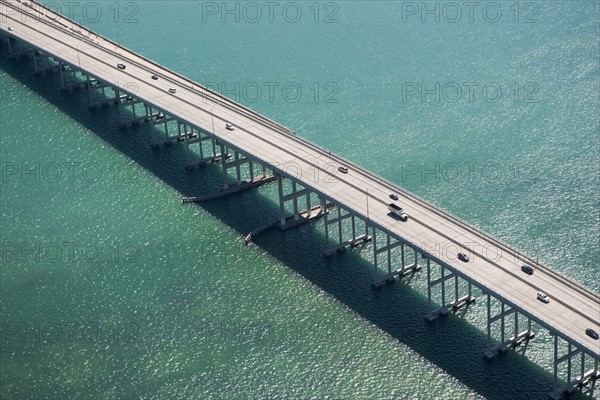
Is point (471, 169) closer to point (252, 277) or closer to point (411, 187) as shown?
point (411, 187)

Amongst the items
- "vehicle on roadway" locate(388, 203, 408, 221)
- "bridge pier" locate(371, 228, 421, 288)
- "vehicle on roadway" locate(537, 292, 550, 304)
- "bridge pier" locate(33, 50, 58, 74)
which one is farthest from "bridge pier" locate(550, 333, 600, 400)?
"bridge pier" locate(33, 50, 58, 74)

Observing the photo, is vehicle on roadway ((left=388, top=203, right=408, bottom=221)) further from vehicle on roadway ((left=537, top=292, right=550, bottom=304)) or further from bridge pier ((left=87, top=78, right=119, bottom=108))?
bridge pier ((left=87, top=78, right=119, bottom=108))

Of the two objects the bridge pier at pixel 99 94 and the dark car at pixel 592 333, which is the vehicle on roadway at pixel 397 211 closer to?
the dark car at pixel 592 333

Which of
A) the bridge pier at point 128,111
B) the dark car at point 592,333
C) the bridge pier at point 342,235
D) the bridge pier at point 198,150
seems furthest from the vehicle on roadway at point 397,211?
the bridge pier at point 128,111

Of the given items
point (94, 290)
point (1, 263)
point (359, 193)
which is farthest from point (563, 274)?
point (1, 263)

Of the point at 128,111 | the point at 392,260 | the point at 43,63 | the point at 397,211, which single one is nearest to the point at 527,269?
the point at 397,211
